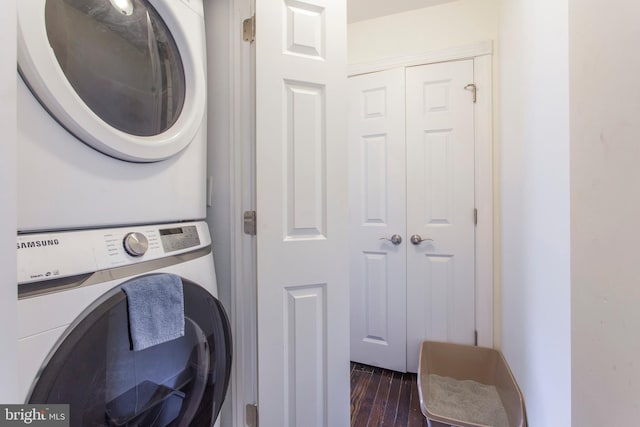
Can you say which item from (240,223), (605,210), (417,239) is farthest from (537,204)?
(240,223)

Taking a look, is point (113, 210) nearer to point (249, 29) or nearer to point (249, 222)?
point (249, 222)

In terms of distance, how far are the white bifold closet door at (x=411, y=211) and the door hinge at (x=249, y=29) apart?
1.07 meters

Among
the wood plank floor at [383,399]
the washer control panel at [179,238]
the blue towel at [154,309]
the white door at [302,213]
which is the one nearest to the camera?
the blue towel at [154,309]

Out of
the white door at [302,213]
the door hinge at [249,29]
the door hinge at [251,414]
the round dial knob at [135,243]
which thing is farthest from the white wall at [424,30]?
the door hinge at [251,414]

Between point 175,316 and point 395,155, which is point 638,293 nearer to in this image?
point 175,316

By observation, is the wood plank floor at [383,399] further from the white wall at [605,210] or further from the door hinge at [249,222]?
the door hinge at [249,222]

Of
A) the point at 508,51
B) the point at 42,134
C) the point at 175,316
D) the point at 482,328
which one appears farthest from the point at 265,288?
the point at 508,51

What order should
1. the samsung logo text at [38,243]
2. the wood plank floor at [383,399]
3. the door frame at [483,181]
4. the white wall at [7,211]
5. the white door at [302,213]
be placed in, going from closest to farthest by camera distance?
1. the white wall at [7,211]
2. the samsung logo text at [38,243]
3. the white door at [302,213]
4. the wood plank floor at [383,399]
5. the door frame at [483,181]

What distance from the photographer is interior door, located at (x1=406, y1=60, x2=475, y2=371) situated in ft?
5.52

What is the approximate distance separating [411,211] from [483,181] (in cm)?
46

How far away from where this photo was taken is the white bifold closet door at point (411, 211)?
1692 millimetres

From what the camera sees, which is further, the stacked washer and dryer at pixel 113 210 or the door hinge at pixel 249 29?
the door hinge at pixel 249 29

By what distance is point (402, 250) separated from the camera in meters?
1.81

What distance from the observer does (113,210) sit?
0.62 meters
